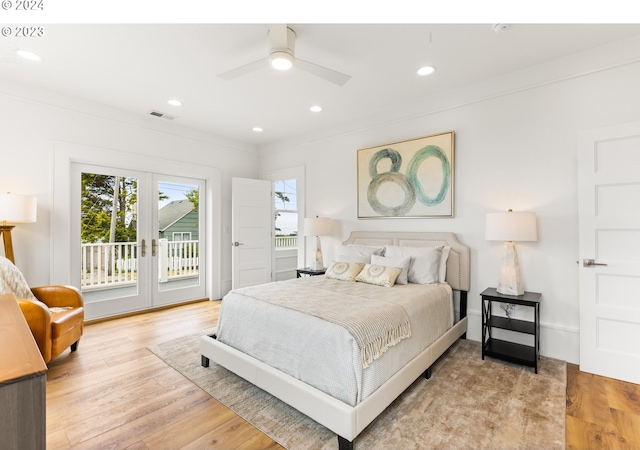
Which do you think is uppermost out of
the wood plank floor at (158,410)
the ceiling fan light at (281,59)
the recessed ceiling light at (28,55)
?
the recessed ceiling light at (28,55)

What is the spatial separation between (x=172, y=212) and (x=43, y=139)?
1.70 meters

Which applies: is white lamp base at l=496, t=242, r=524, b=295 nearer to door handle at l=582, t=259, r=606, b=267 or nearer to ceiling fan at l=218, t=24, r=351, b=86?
door handle at l=582, t=259, r=606, b=267

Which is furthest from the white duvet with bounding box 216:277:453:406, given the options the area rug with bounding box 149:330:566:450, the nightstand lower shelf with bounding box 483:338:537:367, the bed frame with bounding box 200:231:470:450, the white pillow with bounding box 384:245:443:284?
the nightstand lower shelf with bounding box 483:338:537:367

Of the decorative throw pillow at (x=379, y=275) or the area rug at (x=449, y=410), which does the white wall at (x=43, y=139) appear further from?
the decorative throw pillow at (x=379, y=275)

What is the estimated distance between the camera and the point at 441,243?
11.3 ft

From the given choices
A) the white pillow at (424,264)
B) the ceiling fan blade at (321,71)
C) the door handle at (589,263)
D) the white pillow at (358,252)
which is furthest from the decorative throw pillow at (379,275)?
the ceiling fan blade at (321,71)

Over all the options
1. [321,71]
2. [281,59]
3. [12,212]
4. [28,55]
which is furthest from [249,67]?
[12,212]

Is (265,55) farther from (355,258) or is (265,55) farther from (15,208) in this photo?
(15,208)

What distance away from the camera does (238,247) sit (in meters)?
5.05

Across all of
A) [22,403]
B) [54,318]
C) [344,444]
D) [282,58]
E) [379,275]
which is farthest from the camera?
[379,275]

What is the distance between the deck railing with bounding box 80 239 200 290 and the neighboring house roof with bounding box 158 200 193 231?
0.27 meters

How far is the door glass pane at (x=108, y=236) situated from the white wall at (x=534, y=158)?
3706 mm

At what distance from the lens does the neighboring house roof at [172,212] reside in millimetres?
4582

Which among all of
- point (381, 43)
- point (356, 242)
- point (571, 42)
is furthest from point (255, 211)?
point (571, 42)
